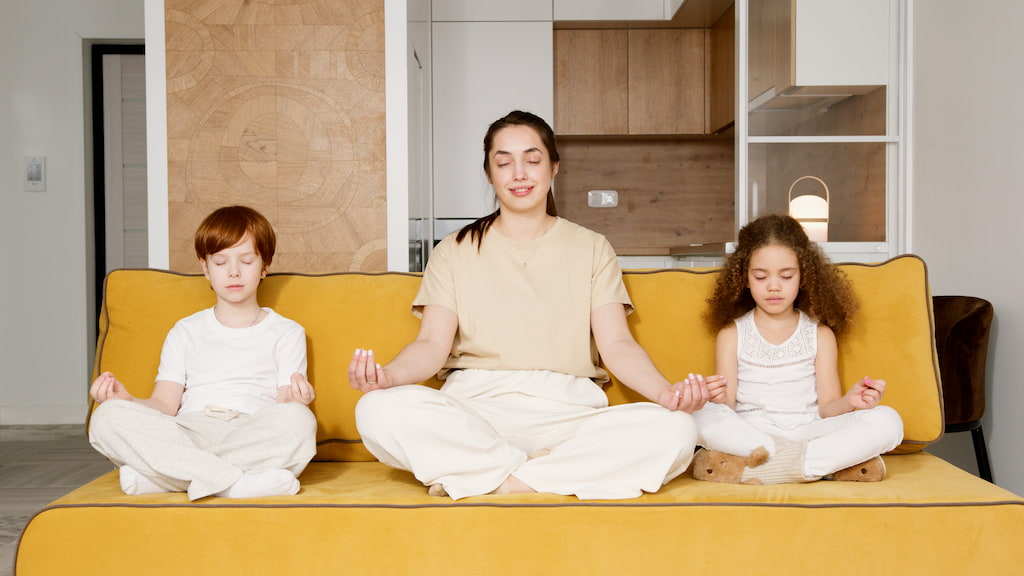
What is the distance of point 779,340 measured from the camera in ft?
6.44

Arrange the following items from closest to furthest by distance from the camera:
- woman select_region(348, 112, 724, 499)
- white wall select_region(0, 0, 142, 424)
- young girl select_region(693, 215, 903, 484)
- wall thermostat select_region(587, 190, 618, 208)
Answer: woman select_region(348, 112, 724, 499)
young girl select_region(693, 215, 903, 484)
white wall select_region(0, 0, 142, 424)
wall thermostat select_region(587, 190, 618, 208)

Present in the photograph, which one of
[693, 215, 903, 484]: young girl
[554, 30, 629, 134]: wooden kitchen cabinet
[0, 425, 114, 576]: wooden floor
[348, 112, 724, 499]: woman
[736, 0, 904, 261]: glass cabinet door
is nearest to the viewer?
[348, 112, 724, 499]: woman

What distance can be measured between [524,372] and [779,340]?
2.00ft

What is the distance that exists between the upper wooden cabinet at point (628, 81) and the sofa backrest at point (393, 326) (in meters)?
3.00

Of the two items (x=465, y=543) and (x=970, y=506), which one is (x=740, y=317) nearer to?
(x=970, y=506)

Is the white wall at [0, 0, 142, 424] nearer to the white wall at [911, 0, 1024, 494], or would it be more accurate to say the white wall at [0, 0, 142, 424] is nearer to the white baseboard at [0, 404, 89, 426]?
the white baseboard at [0, 404, 89, 426]

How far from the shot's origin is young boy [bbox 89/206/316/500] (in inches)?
60.2

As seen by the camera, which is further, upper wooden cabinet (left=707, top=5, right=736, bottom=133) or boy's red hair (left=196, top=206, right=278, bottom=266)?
upper wooden cabinet (left=707, top=5, right=736, bottom=133)

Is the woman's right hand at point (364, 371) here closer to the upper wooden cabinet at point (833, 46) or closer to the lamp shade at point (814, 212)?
the lamp shade at point (814, 212)

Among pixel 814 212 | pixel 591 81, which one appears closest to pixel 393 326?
pixel 814 212

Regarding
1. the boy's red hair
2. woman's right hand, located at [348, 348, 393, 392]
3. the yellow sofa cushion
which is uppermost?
the boy's red hair

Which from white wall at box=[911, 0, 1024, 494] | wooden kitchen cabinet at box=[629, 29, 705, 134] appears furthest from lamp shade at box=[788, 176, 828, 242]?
wooden kitchen cabinet at box=[629, 29, 705, 134]

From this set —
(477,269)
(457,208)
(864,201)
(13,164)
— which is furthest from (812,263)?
(13,164)

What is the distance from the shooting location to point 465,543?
4.72 feet
